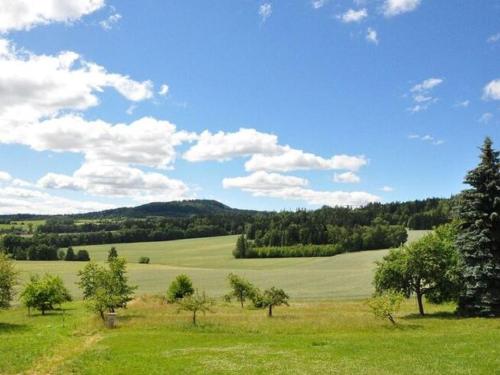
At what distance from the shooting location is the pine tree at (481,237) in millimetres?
42000

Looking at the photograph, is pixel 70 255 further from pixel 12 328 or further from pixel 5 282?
pixel 12 328

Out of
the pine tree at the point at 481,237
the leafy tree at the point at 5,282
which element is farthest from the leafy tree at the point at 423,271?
the leafy tree at the point at 5,282

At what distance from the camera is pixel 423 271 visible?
153 feet

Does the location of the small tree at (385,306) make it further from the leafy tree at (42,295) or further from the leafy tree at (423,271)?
the leafy tree at (42,295)

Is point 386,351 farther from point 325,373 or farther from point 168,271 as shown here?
point 168,271

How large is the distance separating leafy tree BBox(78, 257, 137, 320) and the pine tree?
1330 inches

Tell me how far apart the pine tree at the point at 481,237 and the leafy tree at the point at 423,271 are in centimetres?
197

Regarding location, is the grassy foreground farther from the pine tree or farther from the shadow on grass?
the pine tree

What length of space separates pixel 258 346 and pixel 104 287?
27363 millimetres

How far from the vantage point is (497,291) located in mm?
41781

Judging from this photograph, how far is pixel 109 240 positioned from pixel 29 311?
140 metres

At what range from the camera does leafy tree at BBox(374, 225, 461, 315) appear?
46.2 metres

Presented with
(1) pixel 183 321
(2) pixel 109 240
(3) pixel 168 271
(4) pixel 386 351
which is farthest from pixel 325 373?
(2) pixel 109 240

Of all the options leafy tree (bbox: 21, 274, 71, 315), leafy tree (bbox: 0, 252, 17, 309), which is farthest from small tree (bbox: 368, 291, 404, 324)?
leafy tree (bbox: 21, 274, 71, 315)
